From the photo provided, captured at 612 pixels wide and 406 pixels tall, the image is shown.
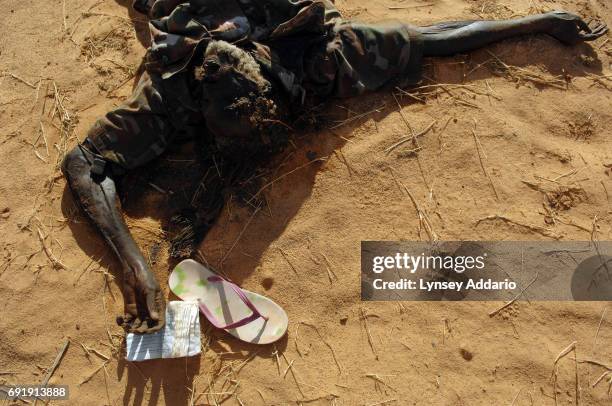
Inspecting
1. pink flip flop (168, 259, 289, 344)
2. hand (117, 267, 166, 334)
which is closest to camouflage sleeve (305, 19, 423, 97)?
pink flip flop (168, 259, 289, 344)

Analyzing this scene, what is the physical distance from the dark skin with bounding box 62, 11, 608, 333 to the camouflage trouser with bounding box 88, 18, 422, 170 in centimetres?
16

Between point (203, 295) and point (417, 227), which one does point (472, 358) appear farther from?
point (203, 295)

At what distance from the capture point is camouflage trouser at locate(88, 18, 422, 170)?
122 inches

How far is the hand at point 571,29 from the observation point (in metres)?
3.44

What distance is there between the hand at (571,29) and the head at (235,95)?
1938mm

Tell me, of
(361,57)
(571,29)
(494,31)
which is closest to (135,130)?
(361,57)

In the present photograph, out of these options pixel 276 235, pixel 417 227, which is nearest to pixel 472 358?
pixel 417 227

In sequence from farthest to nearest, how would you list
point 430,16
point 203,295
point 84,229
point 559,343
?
point 430,16 → point 84,229 → point 203,295 → point 559,343

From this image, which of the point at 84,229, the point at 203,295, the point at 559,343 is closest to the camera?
the point at 559,343

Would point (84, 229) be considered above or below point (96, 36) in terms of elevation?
below

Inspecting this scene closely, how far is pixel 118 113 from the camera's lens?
123 inches

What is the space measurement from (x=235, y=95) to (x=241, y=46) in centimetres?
37

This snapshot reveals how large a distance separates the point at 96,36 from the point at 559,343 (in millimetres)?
3628

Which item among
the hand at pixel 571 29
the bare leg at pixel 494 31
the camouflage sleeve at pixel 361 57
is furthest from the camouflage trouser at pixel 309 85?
the hand at pixel 571 29
